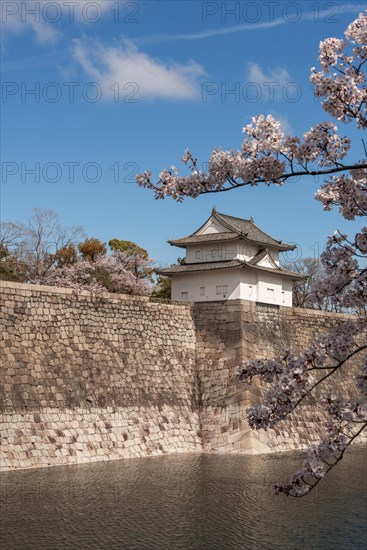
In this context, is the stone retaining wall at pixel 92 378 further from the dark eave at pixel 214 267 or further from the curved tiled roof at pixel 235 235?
the curved tiled roof at pixel 235 235

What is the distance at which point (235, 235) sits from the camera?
25.8 m

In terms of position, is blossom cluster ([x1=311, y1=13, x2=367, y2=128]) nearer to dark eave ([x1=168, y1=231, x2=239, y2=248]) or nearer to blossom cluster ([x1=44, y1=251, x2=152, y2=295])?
dark eave ([x1=168, y1=231, x2=239, y2=248])

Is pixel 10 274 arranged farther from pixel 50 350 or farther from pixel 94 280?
pixel 50 350

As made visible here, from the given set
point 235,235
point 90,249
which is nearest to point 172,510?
point 235,235

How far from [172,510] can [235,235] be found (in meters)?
15.1

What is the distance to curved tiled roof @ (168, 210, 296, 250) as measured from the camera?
25.9 metres

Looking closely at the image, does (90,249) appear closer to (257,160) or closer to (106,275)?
(106,275)

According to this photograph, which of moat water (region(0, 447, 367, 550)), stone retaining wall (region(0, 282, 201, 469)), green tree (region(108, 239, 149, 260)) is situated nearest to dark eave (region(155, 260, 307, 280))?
stone retaining wall (region(0, 282, 201, 469))

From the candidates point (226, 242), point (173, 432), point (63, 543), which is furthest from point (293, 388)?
point (226, 242)

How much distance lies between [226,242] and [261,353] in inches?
235

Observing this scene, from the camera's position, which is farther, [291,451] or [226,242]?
[226,242]

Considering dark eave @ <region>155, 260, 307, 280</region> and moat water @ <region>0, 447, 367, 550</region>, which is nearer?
moat water @ <region>0, 447, 367, 550</region>

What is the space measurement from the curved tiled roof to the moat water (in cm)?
1121

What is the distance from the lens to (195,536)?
10461 millimetres
